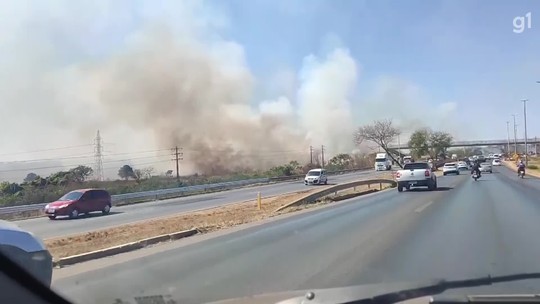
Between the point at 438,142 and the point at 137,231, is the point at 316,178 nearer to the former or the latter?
the point at 137,231

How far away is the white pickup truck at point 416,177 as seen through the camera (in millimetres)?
31734

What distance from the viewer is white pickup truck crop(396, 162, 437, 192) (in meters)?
31.7

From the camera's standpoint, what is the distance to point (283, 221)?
17.7m

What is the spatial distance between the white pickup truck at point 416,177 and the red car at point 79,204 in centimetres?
1497

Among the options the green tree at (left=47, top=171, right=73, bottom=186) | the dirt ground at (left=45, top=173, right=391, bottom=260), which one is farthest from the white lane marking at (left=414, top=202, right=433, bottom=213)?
the green tree at (left=47, top=171, right=73, bottom=186)

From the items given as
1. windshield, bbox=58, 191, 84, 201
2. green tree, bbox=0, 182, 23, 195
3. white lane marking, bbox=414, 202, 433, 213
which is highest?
green tree, bbox=0, 182, 23, 195

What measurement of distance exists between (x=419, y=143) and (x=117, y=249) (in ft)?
294

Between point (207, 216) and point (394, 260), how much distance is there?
1262cm

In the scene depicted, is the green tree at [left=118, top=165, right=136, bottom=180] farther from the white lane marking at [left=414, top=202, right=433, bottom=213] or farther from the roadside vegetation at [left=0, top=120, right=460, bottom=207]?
the white lane marking at [left=414, top=202, right=433, bottom=213]

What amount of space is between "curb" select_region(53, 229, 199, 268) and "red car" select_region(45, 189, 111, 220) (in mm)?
12990

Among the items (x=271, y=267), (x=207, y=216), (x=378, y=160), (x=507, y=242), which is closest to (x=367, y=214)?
(x=207, y=216)

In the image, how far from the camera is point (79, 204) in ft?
89.7

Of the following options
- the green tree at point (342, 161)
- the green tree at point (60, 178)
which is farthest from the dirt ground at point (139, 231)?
the green tree at point (342, 161)

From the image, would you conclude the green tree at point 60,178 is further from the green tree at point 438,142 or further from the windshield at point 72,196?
the green tree at point 438,142
